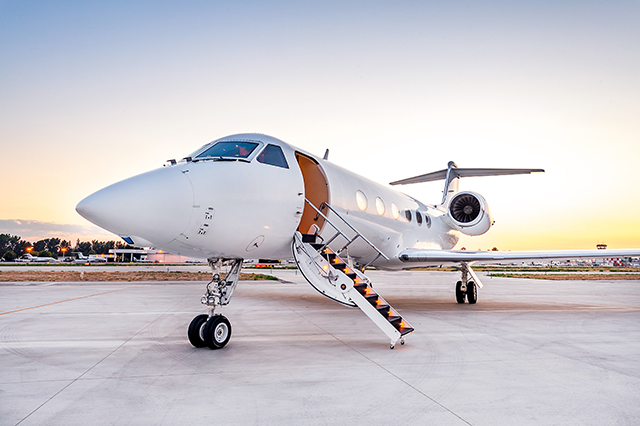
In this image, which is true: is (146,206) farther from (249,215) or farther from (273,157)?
(273,157)

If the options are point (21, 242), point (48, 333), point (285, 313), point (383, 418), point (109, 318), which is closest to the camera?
point (383, 418)

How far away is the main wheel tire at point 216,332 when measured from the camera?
253 inches

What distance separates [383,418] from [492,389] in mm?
1555

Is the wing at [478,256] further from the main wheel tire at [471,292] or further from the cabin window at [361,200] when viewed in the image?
the cabin window at [361,200]

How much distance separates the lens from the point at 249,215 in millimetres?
6406

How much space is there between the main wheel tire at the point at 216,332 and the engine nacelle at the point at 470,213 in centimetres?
1080

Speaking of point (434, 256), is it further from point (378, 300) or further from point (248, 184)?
point (248, 184)

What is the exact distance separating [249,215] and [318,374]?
8.48 ft

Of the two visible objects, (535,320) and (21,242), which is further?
(21,242)

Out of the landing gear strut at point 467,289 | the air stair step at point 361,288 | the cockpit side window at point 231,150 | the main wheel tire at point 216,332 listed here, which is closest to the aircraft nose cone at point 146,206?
the cockpit side window at point 231,150

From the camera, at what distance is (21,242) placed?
13812cm

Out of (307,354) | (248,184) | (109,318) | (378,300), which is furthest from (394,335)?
(109,318)

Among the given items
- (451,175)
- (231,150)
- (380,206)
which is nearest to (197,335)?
(231,150)

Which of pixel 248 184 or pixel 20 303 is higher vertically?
pixel 248 184
